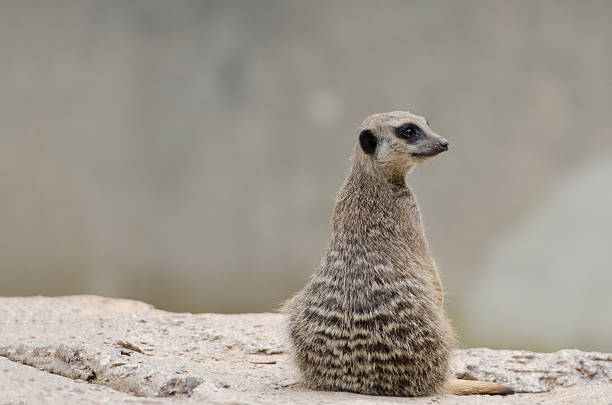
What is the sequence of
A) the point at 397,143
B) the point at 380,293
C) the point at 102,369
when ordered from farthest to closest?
the point at 397,143 → the point at 380,293 → the point at 102,369

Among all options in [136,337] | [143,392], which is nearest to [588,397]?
[143,392]

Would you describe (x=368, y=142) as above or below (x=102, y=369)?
above

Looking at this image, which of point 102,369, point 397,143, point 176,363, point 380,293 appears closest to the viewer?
point 102,369

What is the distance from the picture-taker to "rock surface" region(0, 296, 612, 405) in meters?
2.01

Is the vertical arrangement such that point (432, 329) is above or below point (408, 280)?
below

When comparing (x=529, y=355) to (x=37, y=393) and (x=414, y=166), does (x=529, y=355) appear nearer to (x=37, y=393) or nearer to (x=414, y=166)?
(x=414, y=166)

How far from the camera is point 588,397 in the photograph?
213cm

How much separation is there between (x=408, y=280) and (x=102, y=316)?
170 cm

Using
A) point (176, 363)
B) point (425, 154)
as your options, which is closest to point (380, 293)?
point (425, 154)

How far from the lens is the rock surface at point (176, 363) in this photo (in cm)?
201

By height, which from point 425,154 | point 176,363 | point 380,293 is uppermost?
point 425,154

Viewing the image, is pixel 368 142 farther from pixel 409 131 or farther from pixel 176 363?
pixel 176 363

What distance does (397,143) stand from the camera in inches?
97.8

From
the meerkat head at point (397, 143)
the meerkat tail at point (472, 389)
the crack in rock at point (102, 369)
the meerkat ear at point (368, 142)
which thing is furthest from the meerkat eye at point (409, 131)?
the crack in rock at point (102, 369)
